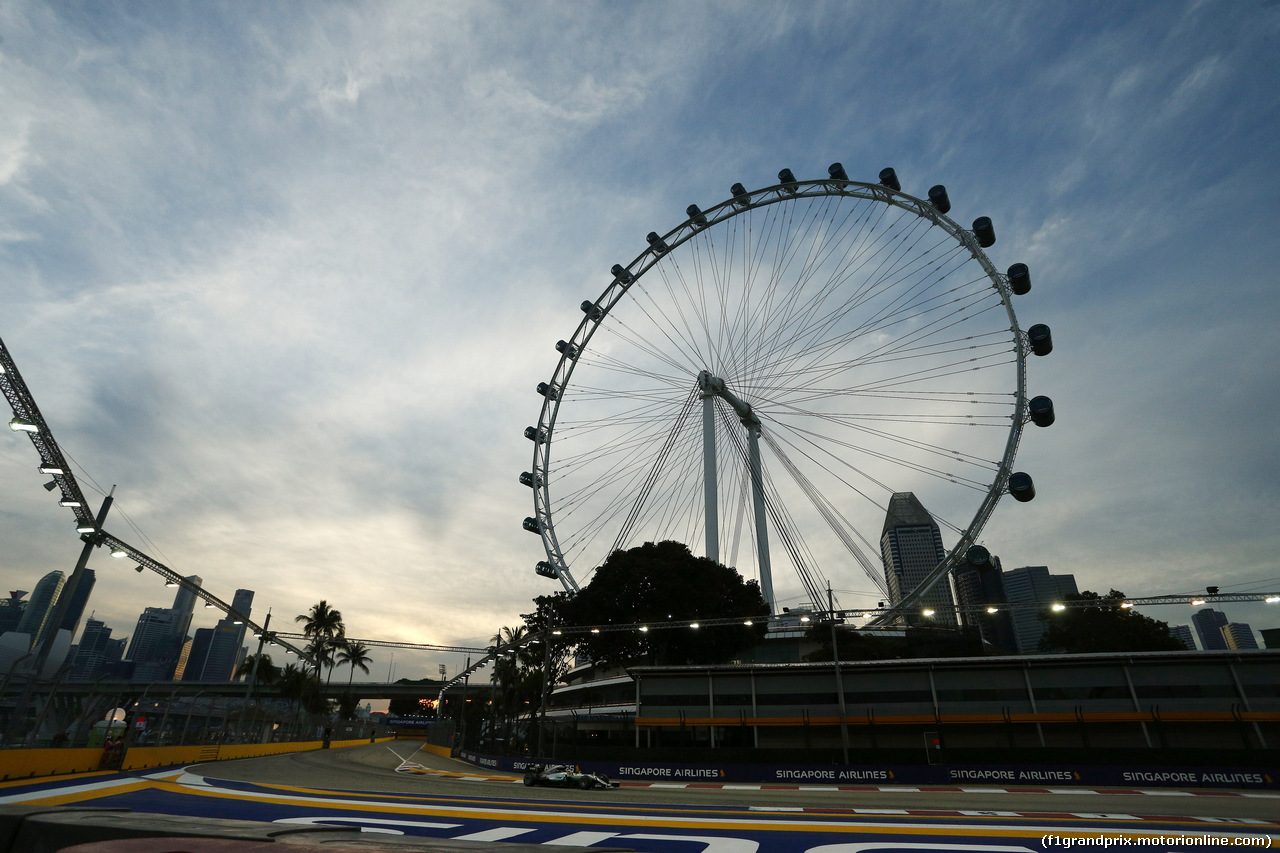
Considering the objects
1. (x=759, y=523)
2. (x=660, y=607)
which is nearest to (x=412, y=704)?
(x=660, y=607)

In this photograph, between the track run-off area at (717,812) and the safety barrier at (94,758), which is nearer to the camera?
the track run-off area at (717,812)

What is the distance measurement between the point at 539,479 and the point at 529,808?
40.0m

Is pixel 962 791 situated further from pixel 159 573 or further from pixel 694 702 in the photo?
pixel 159 573

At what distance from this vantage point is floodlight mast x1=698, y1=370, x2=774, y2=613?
47.9 m

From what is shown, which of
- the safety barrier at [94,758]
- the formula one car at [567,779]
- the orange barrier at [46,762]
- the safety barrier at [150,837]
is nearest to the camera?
the safety barrier at [150,837]

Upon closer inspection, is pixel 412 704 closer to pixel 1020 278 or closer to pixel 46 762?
pixel 46 762

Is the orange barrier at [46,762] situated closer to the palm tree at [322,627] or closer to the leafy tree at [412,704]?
the palm tree at [322,627]

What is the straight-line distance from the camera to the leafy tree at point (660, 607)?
5781cm

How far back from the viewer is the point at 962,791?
27422 mm

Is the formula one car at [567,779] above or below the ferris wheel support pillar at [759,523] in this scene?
below

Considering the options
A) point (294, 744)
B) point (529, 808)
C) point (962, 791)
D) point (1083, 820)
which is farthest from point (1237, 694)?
point (294, 744)

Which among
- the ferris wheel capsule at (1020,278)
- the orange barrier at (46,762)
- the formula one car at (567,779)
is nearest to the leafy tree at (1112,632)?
the ferris wheel capsule at (1020,278)

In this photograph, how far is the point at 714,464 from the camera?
48750 mm

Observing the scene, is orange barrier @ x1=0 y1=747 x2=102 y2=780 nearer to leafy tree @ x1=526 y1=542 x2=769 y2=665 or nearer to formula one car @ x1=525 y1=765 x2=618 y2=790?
formula one car @ x1=525 y1=765 x2=618 y2=790
